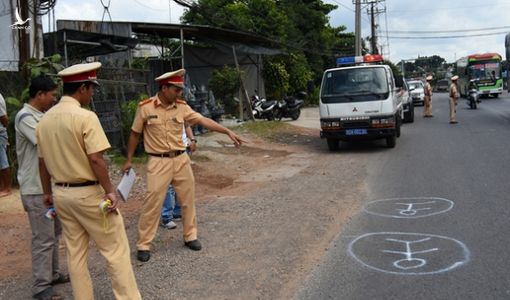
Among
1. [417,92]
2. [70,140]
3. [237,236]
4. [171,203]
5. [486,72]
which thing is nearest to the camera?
[70,140]

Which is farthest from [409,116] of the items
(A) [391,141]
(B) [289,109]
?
(A) [391,141]

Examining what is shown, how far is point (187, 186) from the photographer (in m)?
5.41

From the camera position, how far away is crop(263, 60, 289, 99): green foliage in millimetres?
26609

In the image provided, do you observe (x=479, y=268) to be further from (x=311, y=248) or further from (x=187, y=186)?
(x=187, y=186)

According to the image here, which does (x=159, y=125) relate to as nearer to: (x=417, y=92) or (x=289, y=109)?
(x=289, y=109)

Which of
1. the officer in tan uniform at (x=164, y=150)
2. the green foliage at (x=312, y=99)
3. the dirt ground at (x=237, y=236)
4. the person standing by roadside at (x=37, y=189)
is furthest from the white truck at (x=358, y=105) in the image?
the green foliage at (x=312, y=99)

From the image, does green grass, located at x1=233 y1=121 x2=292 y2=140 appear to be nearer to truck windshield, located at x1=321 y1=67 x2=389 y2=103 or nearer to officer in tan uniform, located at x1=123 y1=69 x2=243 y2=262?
truck windshield, located at x1=321 y1=67 x2=389 y2=103

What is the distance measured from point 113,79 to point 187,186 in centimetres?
746

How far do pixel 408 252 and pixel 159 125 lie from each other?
9.29 feet

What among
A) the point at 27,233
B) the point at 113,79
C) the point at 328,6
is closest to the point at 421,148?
the point at 113,79

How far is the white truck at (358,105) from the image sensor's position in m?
12.4

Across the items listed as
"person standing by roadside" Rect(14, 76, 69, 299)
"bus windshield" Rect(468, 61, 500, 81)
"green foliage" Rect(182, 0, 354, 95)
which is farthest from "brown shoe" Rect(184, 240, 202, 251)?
"bus windshield" Rect(468, 61, 500, 81)

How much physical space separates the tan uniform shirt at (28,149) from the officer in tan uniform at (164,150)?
1.02 m

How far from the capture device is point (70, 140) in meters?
3.50
